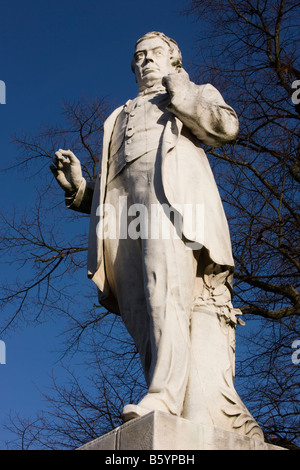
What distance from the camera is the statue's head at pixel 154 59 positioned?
5297mm

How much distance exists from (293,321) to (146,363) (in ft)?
13.9

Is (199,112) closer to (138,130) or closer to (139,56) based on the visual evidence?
(138,130)

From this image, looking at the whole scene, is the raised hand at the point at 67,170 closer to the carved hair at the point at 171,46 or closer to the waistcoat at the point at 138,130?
the waistcoat at the point at 138,130

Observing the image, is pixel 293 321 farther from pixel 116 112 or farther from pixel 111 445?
pixel 111 445

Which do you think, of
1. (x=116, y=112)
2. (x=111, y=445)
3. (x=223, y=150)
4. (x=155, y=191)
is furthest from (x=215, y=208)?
(x=223, y=150)

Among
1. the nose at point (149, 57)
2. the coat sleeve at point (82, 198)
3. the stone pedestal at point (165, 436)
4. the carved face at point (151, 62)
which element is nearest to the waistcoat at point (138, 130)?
the carved face at point (151, 62)

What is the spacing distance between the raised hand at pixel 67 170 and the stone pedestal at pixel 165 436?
1921mm

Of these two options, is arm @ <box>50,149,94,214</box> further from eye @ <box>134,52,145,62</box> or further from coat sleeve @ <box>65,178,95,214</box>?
eye @ <box>134,52,145,62</box>

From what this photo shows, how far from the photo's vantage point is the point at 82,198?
540 cm

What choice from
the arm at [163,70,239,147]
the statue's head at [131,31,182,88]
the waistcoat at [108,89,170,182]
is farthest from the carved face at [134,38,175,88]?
the arm at [163,70,239,147]

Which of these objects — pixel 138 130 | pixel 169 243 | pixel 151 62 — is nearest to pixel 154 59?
pixel 151 62

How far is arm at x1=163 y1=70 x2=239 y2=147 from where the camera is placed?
186 inches

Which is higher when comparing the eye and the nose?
the eye

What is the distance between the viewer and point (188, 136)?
496 centimetres
